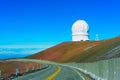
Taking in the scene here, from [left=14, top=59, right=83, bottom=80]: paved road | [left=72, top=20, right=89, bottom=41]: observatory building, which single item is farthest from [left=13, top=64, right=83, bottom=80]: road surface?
[left=72, top=20, right=89, bottom=41]: observatory building

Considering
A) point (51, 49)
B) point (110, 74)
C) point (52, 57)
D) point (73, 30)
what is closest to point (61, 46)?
point (51, 49)

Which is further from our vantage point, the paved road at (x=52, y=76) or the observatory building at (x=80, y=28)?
the observatory building at (x=80, y=28)

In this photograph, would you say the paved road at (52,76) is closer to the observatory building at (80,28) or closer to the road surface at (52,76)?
the road surface at (52,76)

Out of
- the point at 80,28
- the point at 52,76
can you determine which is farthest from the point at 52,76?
the point at 80,28

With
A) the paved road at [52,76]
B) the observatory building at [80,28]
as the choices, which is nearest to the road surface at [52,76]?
the paved road at [52,76]

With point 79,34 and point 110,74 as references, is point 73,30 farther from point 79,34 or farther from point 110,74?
point 110,74

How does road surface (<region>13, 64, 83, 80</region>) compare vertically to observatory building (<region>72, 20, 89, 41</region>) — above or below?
below

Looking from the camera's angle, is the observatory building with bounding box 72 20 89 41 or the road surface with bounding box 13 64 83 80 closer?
the road surface with bounding box 13 64 83 80

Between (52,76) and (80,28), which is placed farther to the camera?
(80,28)

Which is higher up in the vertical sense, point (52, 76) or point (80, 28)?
point (80, 28)

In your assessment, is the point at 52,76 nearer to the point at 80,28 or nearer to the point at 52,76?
the point at 52,76

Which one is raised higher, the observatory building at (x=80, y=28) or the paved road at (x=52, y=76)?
the observatory building at (x=80, y=28)

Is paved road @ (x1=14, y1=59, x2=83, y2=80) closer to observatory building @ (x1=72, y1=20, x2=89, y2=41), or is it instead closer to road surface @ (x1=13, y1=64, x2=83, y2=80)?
road surface @ (x1=13, y1=64, x2=83, y2=80)

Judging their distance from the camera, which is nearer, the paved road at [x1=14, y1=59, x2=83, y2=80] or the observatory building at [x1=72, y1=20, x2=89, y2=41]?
the paved road at [x1=14, y1=59, x2=83, y2=80]
